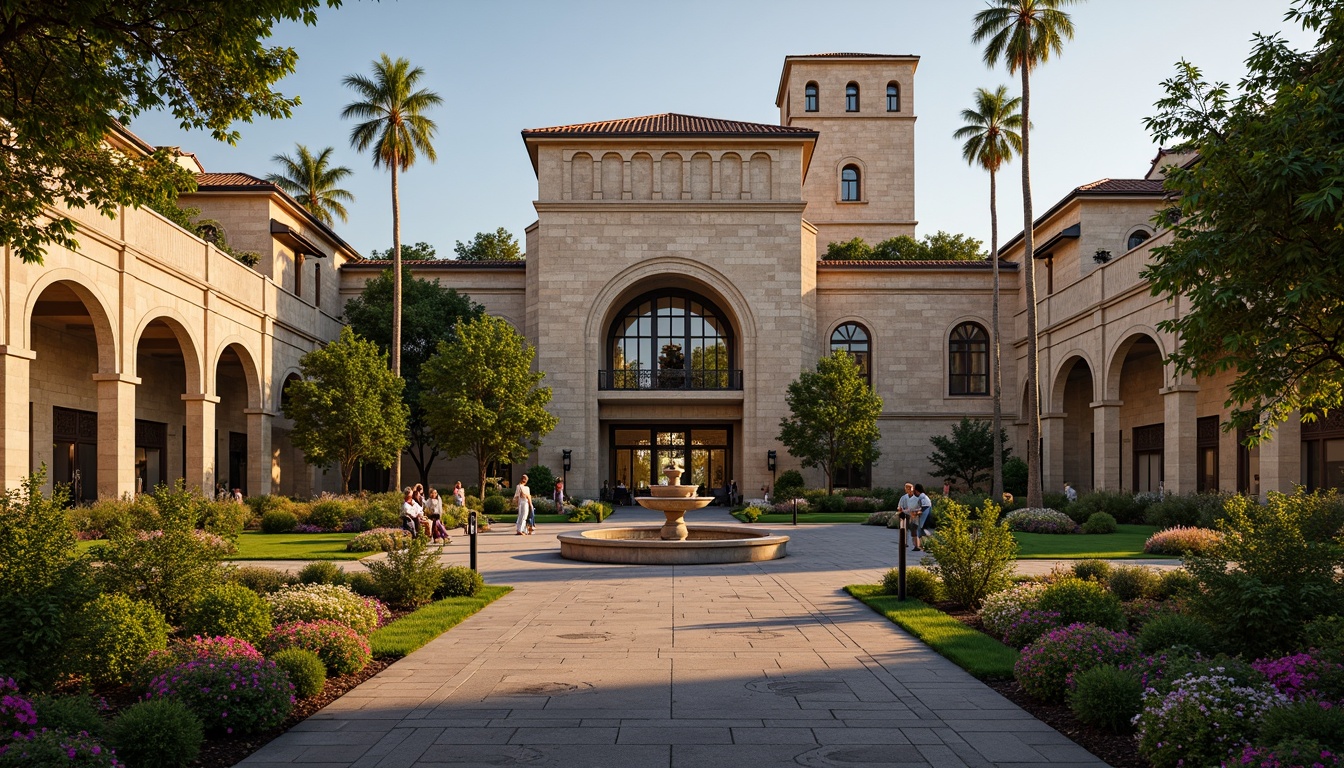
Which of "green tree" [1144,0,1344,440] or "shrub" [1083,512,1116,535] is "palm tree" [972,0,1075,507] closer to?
"shrub" [1083,512,1116,535]

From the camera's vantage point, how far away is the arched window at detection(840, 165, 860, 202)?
60.3 meters

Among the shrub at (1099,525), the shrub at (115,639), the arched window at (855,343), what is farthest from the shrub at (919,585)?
the arched window at (855,343)

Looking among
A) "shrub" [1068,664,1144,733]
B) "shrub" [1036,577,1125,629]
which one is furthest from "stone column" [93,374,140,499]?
"shrub" [1068,664,1144,733]

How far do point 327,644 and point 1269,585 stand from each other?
28.2ft

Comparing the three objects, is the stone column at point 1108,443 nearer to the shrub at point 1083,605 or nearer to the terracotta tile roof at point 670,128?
the terracotta tile roof at point 670,128

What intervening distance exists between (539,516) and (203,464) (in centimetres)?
1138

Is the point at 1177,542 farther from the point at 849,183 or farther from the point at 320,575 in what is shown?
the point at 849,183

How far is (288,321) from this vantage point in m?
38.2

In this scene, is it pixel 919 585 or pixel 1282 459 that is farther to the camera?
pixel 1282 459

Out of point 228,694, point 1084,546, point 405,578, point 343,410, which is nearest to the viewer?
point 228,694

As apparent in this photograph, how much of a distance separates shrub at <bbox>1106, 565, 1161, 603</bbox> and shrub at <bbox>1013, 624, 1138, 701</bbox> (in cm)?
510

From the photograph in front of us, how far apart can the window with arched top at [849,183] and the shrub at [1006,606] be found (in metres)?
51.0

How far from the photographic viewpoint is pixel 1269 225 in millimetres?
8703

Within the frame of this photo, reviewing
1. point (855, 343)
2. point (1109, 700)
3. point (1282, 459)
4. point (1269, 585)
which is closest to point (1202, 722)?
point (1109, 700)
